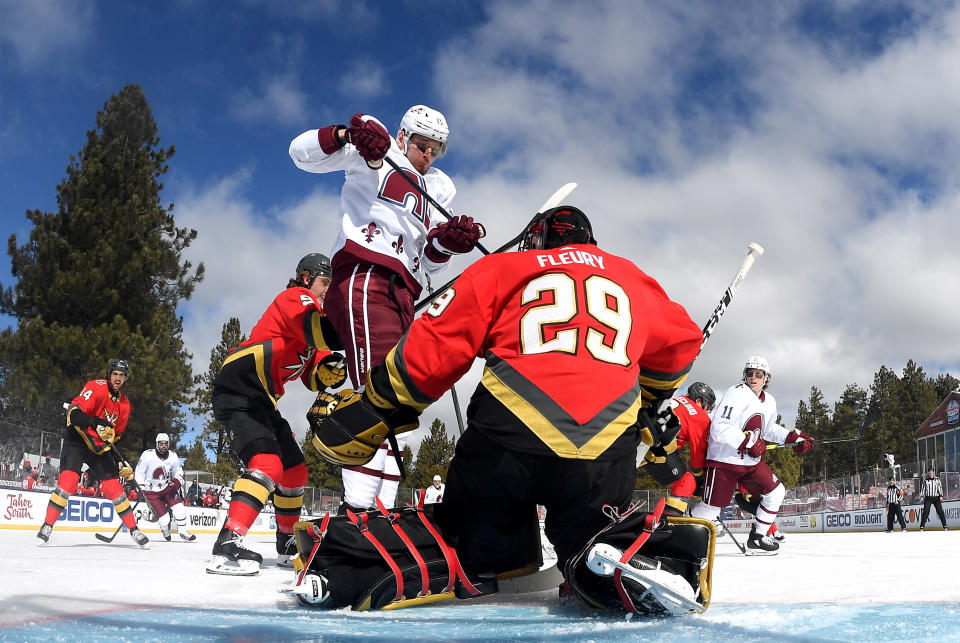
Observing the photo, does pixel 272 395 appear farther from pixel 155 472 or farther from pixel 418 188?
pixel 155 472

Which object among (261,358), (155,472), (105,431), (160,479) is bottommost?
(160,479)

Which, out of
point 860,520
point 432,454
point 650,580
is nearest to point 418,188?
point 650,580

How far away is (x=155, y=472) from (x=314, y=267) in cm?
818

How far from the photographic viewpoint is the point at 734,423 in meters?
8.16

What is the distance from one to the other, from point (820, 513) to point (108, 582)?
29160 millimetres

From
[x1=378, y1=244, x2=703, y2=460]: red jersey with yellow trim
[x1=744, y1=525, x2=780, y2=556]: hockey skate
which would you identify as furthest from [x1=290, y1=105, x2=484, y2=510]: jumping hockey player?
[x1=744, y1=525, x2=780, y2=556]: hockey skate

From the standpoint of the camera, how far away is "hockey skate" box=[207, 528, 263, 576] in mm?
3408

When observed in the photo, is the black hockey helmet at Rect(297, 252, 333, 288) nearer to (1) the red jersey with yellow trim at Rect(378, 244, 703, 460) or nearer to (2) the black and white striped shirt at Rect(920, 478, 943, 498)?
(1) the red jersey with yellow trim at Rect(378, 244, 703, 460)

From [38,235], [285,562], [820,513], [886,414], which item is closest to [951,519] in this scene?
[820,513]

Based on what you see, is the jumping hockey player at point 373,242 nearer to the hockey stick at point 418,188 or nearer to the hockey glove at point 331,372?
the hockey stick at point 418,188

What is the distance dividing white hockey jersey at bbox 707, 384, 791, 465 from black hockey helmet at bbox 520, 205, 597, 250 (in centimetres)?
594

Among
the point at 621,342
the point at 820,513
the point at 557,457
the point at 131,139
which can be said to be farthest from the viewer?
the point at 131,139

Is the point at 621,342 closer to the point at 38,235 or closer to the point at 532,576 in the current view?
the point at 532,576

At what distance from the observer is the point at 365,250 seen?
362 cm
